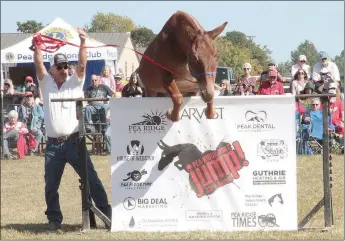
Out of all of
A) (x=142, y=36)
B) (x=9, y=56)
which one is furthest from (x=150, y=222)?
(x=9, y=56)

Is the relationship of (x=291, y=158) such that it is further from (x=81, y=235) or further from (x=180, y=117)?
(x=81, y=235)

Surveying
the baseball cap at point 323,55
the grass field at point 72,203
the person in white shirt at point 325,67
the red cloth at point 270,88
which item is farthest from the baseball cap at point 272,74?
the baseball cap at point 323,55

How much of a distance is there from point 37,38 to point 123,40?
435 cm

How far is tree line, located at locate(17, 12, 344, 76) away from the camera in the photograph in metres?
10.8

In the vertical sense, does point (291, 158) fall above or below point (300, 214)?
above

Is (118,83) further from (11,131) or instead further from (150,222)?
(150,222)

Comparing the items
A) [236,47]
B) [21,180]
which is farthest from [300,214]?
[21,180]

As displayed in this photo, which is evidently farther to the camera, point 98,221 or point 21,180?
point 21,180

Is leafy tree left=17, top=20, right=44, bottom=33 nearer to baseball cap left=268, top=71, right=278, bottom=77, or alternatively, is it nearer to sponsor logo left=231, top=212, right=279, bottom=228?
baseball cap left=268, top=71, right=278, bottom=77

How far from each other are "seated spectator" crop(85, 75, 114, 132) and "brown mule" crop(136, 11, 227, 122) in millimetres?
7524

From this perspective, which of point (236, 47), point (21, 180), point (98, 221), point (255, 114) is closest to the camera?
point (255, 114)

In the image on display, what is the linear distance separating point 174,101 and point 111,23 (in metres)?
4.23

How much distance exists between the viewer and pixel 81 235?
26.3 feet

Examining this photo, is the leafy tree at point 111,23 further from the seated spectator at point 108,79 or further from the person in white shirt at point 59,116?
the seated spectator at point 108,79
